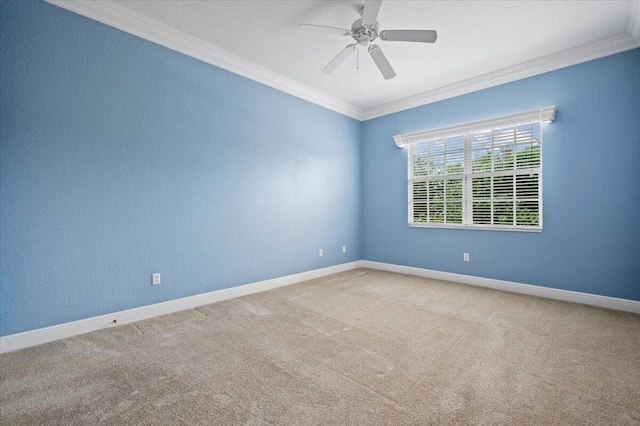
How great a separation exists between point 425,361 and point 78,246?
2920mm

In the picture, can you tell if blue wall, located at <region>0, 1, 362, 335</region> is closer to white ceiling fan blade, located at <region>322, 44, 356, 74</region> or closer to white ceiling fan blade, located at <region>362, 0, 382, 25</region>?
white ceiling fan blade, located at <region>322, 44, 356, 74</region>

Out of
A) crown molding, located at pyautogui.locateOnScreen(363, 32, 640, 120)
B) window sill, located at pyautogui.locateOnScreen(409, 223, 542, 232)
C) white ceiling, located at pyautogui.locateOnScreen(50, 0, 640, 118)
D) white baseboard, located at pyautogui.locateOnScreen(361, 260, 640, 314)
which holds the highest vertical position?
white ceiling, located at pyautogui.locateOnScreen(50, 0, 640, 118)

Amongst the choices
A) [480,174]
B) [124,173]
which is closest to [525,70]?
[480,174]

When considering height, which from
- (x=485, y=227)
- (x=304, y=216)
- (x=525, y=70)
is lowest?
(x=485, y=227)

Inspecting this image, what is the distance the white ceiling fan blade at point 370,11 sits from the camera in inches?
84.0

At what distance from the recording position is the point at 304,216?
4.37 m

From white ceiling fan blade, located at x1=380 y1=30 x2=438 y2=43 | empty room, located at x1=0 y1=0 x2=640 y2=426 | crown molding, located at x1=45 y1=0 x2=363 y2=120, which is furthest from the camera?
crown molding, located at x1=45 y1=0 x2=363 y2=120

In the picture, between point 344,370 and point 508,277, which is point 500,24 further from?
point 344,370

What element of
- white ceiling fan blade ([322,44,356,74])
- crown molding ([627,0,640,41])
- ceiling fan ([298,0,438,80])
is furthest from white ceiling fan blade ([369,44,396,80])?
crown molding ([627,0,640,41])

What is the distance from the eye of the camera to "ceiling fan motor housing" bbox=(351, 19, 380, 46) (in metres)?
2.52

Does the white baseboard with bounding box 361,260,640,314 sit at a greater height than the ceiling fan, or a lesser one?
lesser

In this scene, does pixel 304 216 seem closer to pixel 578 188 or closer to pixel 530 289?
pixel 530 289

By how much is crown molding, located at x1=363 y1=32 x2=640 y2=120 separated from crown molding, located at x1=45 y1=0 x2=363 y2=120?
60.7 inches

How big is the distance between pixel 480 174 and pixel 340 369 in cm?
340
